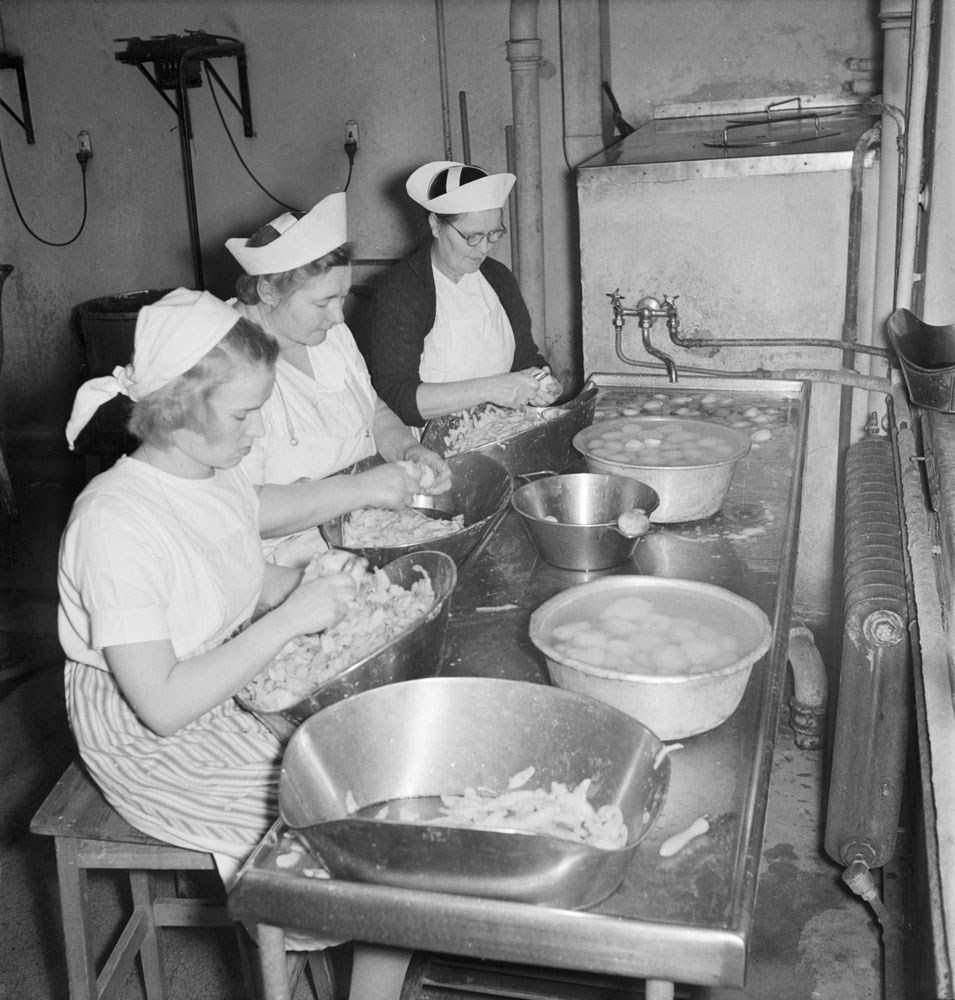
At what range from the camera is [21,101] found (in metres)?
6.66

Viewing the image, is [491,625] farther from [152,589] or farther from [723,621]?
[152,589]

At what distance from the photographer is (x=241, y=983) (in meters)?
2.74

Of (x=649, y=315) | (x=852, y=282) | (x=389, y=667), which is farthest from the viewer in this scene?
(x=649, y=315)

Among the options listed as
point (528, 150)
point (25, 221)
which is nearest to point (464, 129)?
point (528, 150)

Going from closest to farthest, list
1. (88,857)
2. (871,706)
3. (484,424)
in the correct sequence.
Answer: (88,857) < (871,706) < (484,424)

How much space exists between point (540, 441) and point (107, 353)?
3.34 metres

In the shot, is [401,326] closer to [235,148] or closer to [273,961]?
[273,961]

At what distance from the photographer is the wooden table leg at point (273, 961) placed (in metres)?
1.46

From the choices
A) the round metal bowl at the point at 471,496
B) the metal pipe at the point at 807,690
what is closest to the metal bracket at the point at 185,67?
the round metal bowl at the point at 471,496

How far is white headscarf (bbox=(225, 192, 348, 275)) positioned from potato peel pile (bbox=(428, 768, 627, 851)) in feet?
5.00

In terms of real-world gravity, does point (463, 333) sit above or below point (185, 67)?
below

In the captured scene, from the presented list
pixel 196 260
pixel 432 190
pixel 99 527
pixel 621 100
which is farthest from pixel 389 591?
pixel 196 260

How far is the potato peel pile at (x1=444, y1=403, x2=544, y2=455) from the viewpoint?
309cm

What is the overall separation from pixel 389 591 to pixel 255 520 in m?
0.39
